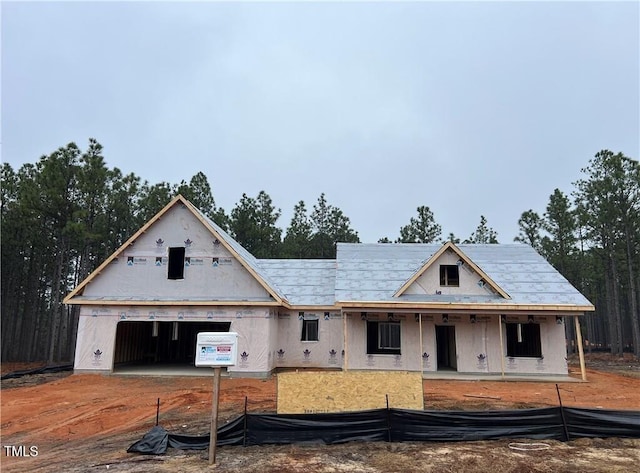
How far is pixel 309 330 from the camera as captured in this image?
1898 centimetres

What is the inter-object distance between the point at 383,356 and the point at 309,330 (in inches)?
143

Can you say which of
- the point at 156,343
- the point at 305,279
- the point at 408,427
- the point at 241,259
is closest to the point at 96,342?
the point at 156,343

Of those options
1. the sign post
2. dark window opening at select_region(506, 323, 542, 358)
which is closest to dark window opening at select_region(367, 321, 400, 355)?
dark window opening at select_region(506, 323, 542, 358)

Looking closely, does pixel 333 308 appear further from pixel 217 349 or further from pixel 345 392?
pixel 217 349

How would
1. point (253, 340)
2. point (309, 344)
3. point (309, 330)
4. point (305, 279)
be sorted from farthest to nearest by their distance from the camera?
point (305, 279) < point (309, 330) < point (309, 344) < point (253, 340)

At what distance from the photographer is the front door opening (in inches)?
722

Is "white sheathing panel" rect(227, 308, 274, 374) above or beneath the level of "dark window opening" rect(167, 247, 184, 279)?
beneath

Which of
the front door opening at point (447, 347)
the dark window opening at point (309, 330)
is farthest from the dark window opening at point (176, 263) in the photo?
the front door opening at point (447, 347)

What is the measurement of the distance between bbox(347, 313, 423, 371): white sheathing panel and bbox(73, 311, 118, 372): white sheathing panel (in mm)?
9970

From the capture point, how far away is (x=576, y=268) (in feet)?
113

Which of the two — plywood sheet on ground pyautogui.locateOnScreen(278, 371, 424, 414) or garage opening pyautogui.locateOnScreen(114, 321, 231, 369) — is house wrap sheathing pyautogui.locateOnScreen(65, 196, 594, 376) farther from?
plywood sheet on ground pyautogui.locateOnScreen(278, 371, 424, 414)

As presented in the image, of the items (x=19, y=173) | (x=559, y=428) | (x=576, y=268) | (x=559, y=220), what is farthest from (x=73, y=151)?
(x=576, y=268)

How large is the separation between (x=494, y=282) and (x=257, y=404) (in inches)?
421

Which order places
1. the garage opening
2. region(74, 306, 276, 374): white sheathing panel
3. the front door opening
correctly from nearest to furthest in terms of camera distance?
1. region(74, 306, 276, 374): white sheathing panel
2. the front door opening
3. the garage opening
